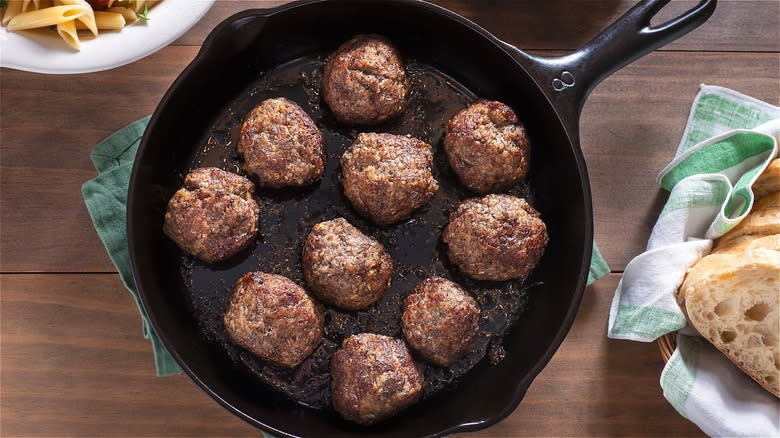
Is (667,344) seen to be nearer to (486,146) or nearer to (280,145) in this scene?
(486,146)

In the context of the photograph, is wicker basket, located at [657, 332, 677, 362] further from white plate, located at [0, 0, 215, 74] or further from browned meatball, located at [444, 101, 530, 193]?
white plate, located at [0, 0, 215, 74]

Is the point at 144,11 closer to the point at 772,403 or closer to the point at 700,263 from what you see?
the point at 700,263

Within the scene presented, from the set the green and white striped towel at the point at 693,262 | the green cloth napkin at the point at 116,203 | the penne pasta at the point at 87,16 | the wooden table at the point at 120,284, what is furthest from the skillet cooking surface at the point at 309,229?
the penne pasta at the point at 87,16

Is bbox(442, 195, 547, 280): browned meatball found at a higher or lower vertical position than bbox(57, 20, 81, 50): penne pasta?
lower

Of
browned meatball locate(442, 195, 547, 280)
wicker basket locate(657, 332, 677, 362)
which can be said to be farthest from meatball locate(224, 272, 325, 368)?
wicker basket locate(657, 332, 677, 362)

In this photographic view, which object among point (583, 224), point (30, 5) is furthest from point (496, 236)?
point (30, 5)

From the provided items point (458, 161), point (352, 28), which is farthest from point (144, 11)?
point (458, 161)

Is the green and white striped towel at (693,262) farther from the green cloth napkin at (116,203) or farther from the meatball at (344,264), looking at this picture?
the green cloth napkin at (116,203)
